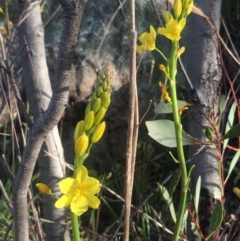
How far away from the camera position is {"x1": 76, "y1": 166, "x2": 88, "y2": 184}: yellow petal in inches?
36.6

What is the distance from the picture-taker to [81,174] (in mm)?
933

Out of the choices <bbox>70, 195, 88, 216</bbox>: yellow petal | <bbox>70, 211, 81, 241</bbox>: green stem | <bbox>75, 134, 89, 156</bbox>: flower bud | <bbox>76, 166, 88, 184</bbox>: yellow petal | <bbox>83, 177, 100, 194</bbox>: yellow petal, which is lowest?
<bbox>70, 211, 81, 241</bbox>: green stem

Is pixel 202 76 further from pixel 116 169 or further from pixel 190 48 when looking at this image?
pixel 116 169

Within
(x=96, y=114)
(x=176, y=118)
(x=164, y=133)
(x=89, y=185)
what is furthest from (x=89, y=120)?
(x=164, y=133)

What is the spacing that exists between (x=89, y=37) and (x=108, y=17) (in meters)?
0.12

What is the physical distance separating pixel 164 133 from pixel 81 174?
399 millimetres

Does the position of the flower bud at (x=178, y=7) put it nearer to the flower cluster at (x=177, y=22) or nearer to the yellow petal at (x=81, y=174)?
the flower cluster at (x=177, y=22)

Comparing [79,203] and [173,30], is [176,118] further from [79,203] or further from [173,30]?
[79,203]

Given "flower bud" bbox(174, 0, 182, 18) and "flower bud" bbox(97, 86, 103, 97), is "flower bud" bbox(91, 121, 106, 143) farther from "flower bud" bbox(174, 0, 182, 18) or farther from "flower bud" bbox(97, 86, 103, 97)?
"flower bud" bbox(174, 0, 182, 18)

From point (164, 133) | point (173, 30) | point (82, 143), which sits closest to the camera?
point (82, 143)

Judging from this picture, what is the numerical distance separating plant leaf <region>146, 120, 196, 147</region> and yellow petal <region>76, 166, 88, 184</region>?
367 mm

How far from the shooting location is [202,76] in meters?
1.50

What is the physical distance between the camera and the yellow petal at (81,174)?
3.05 feet

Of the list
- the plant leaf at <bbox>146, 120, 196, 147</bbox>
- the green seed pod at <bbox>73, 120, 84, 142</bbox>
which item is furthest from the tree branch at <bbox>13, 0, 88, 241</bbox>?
the plant leaf at <bbox>146, 120, 196, 147</bbox>
